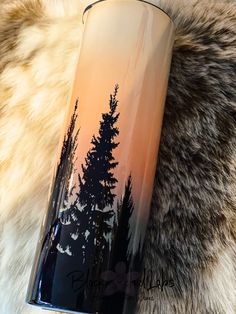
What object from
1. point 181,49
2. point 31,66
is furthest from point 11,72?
point 181,49

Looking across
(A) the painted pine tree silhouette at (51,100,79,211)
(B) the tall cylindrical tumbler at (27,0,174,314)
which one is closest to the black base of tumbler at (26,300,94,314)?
(B) the tall cylindrical tumbler at (27,0,174,314)

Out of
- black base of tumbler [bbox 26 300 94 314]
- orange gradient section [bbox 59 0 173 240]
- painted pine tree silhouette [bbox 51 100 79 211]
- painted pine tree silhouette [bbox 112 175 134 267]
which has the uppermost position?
orange gradient section [bbox 59 0 173 240]

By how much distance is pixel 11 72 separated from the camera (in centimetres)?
75

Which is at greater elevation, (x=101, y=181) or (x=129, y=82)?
(x=129, y=82)

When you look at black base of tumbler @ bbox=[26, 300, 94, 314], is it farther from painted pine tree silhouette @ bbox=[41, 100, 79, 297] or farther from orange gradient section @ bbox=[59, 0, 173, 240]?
orange gradient section @ bbox=[59, 0, 173, 240]

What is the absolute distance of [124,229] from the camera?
0.59m

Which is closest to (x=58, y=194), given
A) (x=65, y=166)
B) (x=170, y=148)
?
(x=65, y=166)

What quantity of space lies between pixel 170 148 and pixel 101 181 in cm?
11

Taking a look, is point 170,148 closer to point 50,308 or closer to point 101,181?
point 101,181

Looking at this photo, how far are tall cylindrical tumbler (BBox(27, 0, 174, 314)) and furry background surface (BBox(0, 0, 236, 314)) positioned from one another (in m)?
0.03

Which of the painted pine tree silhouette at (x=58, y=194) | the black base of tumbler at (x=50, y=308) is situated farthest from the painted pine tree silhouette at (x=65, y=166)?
the black base of tumbler at (x=50, y=308)

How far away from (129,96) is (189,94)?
9cm

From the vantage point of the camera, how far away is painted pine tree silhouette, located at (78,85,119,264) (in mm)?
584

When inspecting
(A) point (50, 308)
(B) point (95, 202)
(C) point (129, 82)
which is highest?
(C) point (129, 82)
